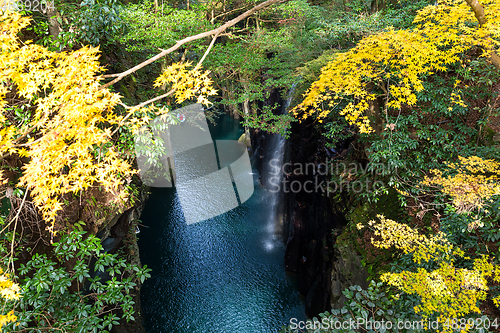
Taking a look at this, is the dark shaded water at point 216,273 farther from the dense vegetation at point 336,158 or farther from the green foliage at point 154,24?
the green foliage at point 154,24

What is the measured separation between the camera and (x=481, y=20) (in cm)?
516

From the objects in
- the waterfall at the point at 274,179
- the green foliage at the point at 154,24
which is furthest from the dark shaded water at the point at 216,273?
the green foliage at the point at 154,24

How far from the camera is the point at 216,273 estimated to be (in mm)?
11320

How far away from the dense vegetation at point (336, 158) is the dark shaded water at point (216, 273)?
4.05m

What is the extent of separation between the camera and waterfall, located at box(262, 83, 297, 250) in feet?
45.8

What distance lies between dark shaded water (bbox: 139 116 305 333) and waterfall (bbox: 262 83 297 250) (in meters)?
0.08

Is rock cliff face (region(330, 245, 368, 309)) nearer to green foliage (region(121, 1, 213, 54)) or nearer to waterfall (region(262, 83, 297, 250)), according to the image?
waterfall (region(262, 83, 297, 250))

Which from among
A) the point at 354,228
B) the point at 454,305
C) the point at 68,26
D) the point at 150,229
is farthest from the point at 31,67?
the point at 150,229

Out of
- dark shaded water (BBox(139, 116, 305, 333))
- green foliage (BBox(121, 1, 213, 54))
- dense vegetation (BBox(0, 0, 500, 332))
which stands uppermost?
green foliage (BBox(121, 1, 213, 54))

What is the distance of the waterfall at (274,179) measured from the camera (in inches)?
550

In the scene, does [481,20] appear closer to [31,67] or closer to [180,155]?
[31,67]

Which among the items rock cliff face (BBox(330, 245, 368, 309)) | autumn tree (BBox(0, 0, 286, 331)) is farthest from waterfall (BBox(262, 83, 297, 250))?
autumn tree (BBox(0, 0, 286, 331))

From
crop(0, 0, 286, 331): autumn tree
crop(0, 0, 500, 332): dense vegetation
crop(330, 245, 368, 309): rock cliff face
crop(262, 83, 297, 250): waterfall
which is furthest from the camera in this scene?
crop(262, 83, 297, 250): waterfall

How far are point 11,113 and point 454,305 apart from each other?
→ 918 cm
